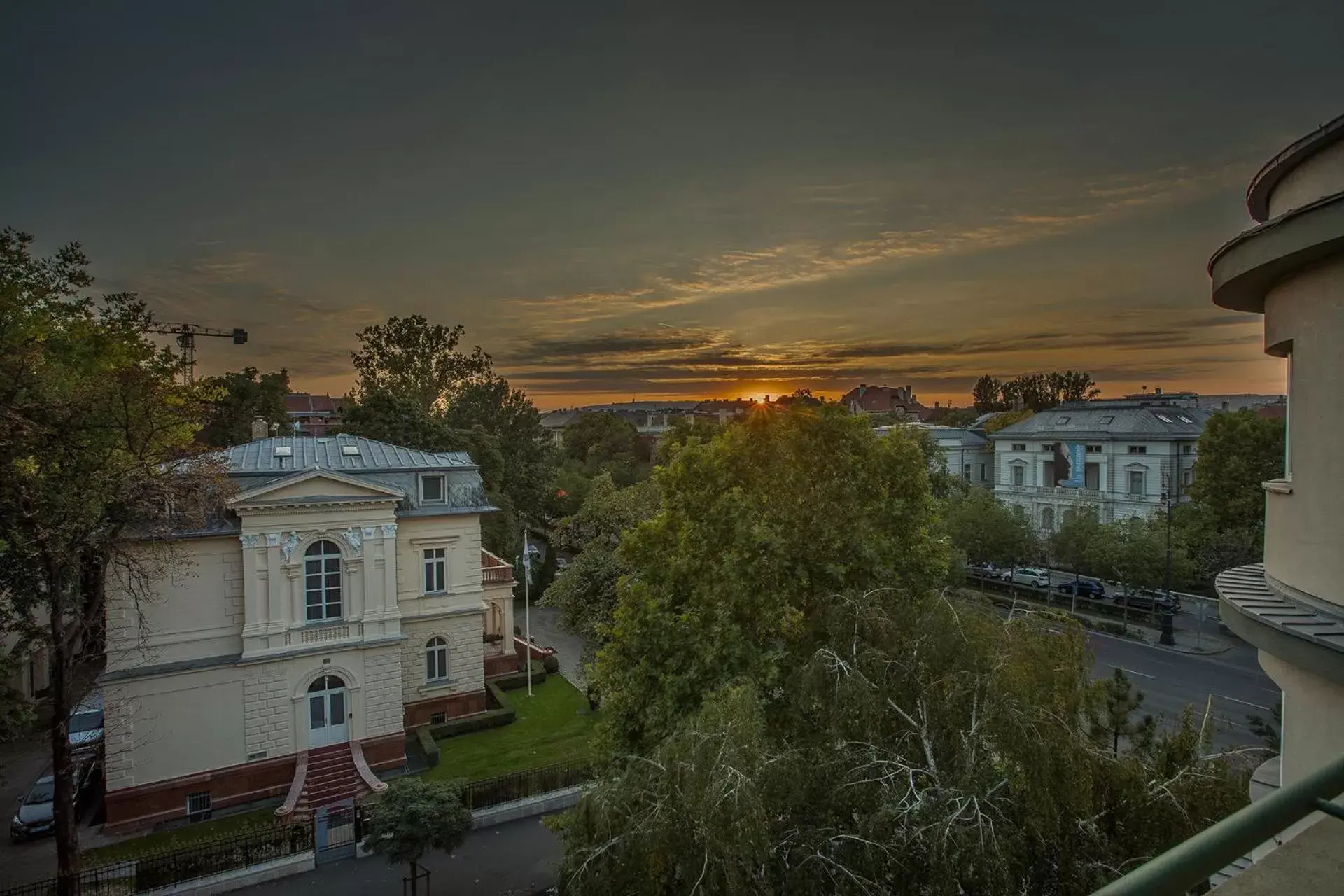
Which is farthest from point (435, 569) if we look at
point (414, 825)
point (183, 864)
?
point (414, 825)

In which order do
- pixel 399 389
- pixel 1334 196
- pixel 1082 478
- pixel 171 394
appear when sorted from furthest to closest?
pixel 1082 478, pixel 399 389, pixel 171 394, pixel 1334 196

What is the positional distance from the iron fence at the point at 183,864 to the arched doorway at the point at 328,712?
3976mm

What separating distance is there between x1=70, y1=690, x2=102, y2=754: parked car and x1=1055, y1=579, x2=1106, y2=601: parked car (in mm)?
41677

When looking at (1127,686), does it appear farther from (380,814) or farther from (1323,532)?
(380,814)

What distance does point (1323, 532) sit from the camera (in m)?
4.88

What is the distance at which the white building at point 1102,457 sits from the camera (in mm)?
46250

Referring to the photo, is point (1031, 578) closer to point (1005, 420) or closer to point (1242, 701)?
point (1242, 701)

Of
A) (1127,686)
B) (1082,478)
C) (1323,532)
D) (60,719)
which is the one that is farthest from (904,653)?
(1082,478)

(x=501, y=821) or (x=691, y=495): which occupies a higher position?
(x=691, y=495)

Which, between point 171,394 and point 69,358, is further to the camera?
point 69,358

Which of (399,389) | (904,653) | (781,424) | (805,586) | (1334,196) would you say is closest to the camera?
(1334,196)

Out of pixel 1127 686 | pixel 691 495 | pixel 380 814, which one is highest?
pixel 691 495

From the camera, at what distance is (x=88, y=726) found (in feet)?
75.9

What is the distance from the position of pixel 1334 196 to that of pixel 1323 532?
2.13 metres
